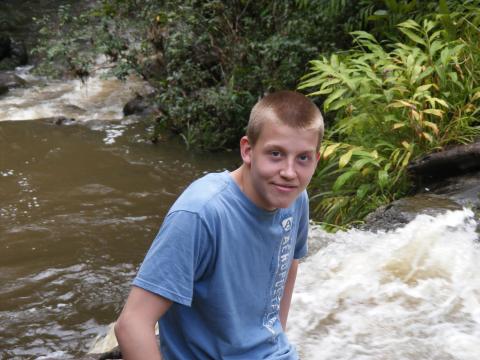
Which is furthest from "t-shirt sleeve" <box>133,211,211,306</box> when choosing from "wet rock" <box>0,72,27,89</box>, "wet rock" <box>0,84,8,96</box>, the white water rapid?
"wet rock" <box>0,72,27,89</box>

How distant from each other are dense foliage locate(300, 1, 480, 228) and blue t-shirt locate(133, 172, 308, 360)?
118 inches

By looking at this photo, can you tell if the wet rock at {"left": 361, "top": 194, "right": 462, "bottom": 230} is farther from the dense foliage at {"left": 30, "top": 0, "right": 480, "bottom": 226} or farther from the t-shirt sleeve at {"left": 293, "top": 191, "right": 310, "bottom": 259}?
the t-shirt sleeve at {"left": 293, "top": 191, "right": 310, "bottom": 259}

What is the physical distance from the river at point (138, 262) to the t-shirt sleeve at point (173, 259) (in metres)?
1.89

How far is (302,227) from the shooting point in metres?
2.03

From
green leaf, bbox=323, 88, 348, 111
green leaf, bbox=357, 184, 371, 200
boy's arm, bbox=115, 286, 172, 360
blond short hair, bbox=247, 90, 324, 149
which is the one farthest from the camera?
green leaf, bbox=323, 88, 348, 111

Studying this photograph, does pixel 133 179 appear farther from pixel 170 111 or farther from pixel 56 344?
pixel 56 344

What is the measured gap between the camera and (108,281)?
4.91 m

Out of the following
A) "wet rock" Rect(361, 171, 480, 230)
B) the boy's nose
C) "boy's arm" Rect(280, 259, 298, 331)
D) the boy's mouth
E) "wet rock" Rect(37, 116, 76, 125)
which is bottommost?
"wet rock" Rect(37, 116, 76, 125)

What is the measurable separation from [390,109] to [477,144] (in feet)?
2.52

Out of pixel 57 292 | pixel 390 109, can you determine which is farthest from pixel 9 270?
pixel 390 109

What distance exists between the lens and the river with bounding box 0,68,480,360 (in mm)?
3379

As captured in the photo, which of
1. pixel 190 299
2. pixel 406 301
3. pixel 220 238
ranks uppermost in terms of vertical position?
pixel 220 238

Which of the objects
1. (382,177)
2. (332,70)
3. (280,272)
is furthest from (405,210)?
(280,272)

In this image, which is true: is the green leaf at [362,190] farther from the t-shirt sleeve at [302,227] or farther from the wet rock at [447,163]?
the t-shirt sleeve at [302,227]
